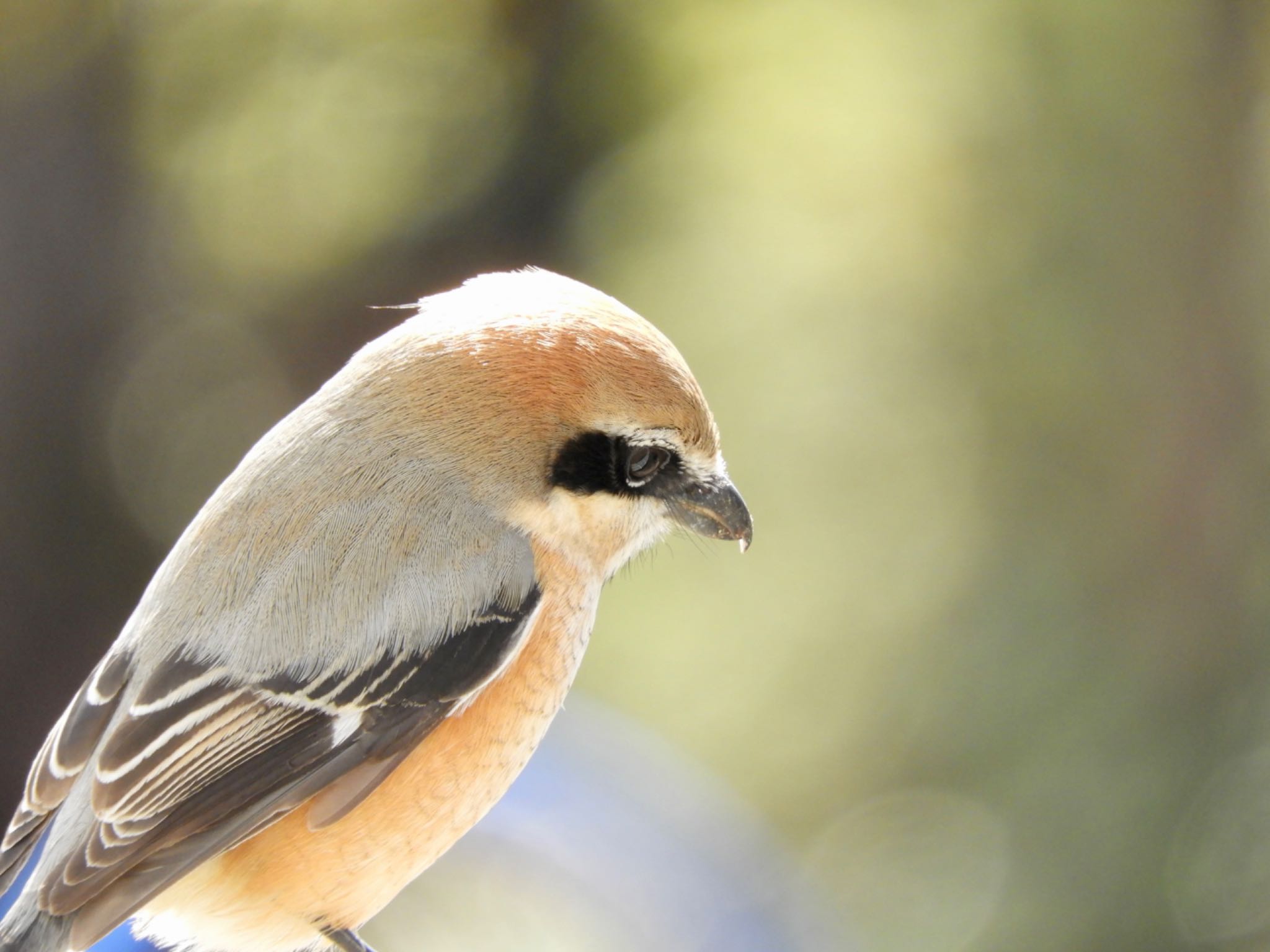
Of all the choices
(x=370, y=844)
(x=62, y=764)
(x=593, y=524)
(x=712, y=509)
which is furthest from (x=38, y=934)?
(x=712, y=509)

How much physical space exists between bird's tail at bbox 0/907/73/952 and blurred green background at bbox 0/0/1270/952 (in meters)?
2.29

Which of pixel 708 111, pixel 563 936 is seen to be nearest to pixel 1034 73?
pixel 708 111

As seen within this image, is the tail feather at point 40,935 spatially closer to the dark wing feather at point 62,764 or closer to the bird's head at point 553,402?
the dark wing feather at point 62,764

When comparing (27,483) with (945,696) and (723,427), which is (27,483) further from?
(945,696)

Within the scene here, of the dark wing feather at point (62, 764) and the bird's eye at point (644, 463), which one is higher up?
the bird's eye at point (644, 463)

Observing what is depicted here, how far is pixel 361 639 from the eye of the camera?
1.40 meters

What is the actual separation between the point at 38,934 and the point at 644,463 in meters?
0.82

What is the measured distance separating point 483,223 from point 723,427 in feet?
4.25

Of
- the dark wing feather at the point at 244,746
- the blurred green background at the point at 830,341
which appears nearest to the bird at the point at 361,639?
the dark wing feather at the point at 244,746

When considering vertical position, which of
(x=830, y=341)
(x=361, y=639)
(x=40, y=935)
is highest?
(x=830, y=341)

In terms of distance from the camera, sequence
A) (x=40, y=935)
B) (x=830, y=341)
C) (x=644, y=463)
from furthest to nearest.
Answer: (x=830, y=341), (x=644, y=463), (x=40, y=935)

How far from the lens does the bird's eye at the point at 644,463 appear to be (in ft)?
4.94

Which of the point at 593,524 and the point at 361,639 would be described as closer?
the point at 361,639

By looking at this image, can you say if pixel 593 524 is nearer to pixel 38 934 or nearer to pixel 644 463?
pixel 644 463
